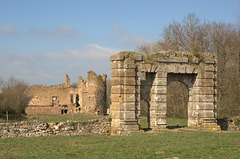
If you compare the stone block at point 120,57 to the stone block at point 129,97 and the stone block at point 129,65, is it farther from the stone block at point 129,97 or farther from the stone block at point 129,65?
the stone block at point 129,97

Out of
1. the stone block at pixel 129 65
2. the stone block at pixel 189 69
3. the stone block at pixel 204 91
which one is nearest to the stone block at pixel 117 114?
the stone block at pixel 129 65

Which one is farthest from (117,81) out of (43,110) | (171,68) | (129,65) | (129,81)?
(43,110)

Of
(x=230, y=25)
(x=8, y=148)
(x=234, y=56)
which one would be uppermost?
(x=230, y=25)

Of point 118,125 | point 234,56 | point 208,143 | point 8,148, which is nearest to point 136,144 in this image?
point 208,143

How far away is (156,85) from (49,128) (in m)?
6.48

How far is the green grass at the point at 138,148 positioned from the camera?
11367 millimetres

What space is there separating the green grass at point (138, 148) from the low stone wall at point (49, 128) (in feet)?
5.91

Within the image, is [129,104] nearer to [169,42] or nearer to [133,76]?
[133,76]

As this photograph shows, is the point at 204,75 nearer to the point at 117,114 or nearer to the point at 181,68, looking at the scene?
the point at 181,68

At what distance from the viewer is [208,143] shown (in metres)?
13.5

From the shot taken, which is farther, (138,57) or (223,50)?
(223,50)

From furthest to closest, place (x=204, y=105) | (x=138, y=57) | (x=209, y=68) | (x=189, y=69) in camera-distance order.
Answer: (x=209, y=68) → (x=204, y=105) → (x=189, y=69) → (x=138, y=57)

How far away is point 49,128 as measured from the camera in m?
19.0

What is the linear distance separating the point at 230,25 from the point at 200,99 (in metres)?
13.5
